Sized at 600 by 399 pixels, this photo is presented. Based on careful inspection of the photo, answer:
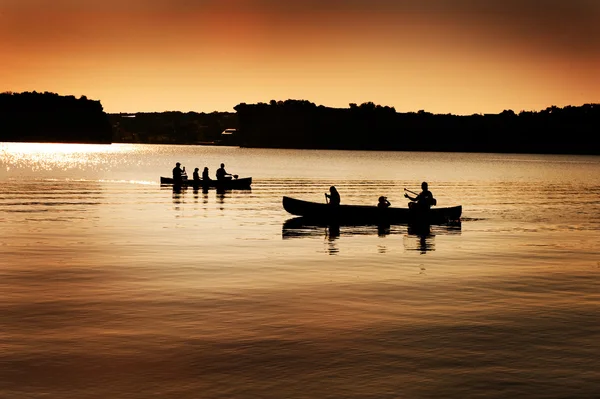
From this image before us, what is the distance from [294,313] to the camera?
63.4 ft

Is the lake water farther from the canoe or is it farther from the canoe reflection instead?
the canoe

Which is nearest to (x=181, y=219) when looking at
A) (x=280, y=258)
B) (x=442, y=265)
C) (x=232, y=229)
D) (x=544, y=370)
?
(x=232, y=229)

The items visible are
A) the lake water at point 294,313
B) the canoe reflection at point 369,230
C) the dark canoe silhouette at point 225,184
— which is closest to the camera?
the lake water at point 294,313

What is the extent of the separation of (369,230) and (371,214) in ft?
6.49

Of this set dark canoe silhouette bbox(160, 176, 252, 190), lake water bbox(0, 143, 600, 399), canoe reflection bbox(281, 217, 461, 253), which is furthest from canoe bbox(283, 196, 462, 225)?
dark canoe silhouette bbox(160, 176, 252, 190)

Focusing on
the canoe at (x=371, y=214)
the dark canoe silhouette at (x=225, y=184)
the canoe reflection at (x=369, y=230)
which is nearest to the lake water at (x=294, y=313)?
the canoe reflection at (x=369, y=230)

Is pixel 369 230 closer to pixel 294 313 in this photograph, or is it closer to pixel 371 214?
pixel 371 214

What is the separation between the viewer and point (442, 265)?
28.2 meters

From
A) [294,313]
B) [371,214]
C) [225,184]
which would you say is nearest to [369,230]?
[371,214]

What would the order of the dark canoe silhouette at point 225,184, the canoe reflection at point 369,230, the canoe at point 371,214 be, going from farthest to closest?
the dark canoe silhouette at point 225,184 → the canoe at point 371,214 → the canoe reflection at point 369,230

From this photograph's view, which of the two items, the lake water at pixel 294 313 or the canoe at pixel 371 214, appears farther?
the canoe at pixel 371 214

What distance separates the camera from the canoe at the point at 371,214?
42.2 meters

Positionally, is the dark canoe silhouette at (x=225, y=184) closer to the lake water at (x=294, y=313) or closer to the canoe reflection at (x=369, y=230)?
the canoe reflection at (x=369, y=230)

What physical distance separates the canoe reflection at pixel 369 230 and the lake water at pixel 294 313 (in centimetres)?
36
